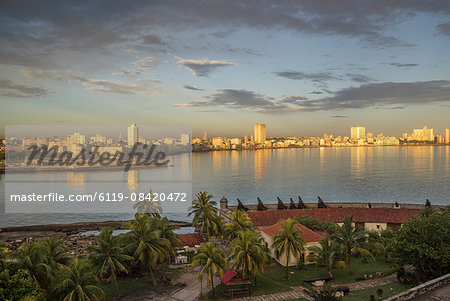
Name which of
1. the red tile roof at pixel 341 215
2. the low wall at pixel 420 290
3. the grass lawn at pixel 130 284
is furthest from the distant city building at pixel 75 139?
the low wall at pixel 420 290

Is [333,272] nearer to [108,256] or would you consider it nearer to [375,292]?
[375,292]

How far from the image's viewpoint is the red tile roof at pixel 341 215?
136ft

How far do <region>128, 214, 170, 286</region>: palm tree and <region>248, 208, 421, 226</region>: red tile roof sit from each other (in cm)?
1783

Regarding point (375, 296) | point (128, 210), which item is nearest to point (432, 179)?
point (128, 210)

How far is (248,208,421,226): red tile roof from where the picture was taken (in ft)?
136

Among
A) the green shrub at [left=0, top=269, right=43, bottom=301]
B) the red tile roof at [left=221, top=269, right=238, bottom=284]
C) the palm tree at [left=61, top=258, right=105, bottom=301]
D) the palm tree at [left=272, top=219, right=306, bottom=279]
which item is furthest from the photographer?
the palm tree at [left=272, top=219, right=306, bottom=279]

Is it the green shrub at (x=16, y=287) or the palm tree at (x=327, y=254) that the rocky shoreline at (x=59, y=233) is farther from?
the palm tree at (x=327, y=254)

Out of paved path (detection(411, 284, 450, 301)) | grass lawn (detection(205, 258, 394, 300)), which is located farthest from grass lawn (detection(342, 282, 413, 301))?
grass lawn (detection(205, 258, 394, 300))

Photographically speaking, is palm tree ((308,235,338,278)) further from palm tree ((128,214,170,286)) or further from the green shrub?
the green shrub

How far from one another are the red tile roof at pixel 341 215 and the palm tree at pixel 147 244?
58.5 feet

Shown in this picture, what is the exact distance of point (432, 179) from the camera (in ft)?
370

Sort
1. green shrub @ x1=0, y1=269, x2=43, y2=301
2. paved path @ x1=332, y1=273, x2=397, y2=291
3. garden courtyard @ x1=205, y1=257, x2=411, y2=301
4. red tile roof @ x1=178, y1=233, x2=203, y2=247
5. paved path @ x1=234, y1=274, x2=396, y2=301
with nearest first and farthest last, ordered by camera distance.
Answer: green shrub @ x1=0, y1=269, x2=43, y2=301
garden courtyard @ x1=205, y1=257, x2=411, y2=301
paved path @ x1=234, y1=274, x2=396, y2=301
paved path @ x1=332, y1=273, x2=397, y2=291
red tile roof @ x1=178, y1=233, x2=203, y2=247

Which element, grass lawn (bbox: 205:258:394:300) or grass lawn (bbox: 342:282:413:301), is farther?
grass lawn (bbox: 205:258:394:300)

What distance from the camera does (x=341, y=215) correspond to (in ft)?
142
